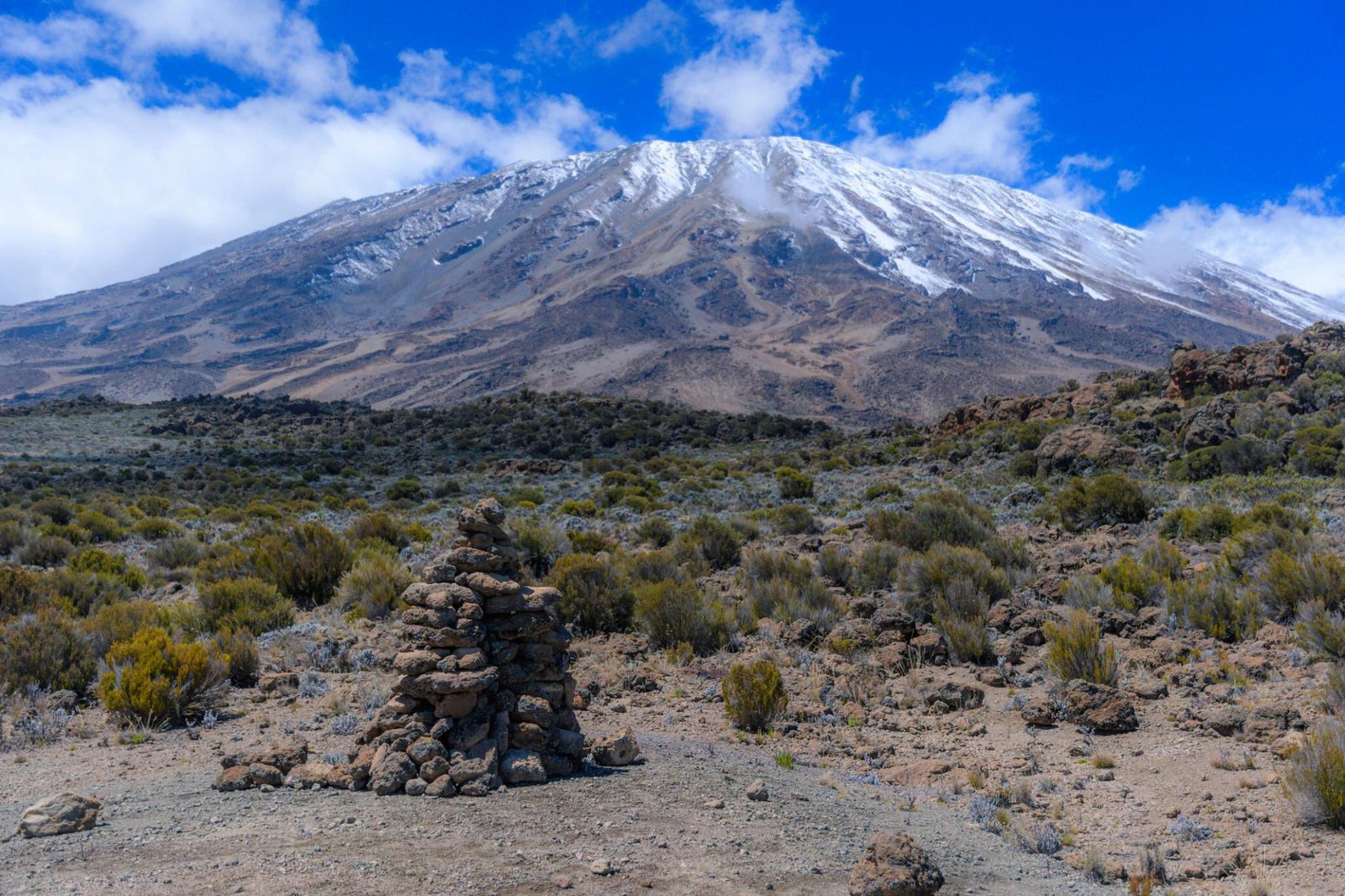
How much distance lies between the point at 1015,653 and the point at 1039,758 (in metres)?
1.92

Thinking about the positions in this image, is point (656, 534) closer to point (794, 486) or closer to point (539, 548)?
point (539, 548)

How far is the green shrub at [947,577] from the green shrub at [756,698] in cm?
270

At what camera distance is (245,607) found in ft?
25.9

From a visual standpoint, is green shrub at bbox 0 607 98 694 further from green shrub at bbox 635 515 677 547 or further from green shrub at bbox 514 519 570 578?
green shrub at bbox 635 515 677 547

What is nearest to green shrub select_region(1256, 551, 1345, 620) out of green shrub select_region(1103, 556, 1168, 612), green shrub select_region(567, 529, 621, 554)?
green shrub select_region(1103, 556, 1168, 612)

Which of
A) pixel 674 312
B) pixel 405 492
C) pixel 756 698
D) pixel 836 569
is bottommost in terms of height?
pixel 756 698

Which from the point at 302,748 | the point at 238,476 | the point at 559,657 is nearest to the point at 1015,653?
the point at 559,657

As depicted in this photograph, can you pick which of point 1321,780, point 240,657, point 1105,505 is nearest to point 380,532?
point 240,657

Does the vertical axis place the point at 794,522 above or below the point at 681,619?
above

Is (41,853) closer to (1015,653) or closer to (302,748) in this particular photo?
(302,748)

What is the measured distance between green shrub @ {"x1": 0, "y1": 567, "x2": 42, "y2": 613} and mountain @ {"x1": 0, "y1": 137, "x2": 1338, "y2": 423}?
83428mm

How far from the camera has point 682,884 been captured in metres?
3.40

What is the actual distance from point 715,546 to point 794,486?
761 cm

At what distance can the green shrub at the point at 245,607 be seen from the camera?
7629mm
